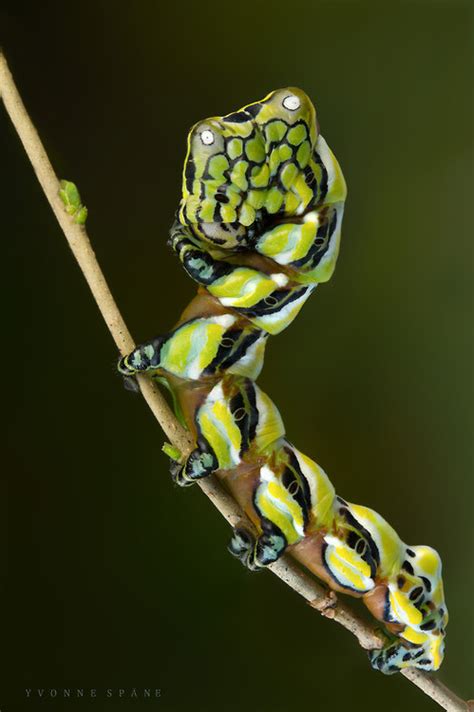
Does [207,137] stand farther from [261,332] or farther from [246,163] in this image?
[261,332]

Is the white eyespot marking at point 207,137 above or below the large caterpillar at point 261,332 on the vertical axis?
above

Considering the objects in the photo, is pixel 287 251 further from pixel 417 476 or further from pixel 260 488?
pixel 417 476

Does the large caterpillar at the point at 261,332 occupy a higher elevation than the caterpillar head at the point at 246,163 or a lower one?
lower

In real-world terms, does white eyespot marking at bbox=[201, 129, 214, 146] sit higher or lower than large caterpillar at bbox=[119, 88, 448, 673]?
higher

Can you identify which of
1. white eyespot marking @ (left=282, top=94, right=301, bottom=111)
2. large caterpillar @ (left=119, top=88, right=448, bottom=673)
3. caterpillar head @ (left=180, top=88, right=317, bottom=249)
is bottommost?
large caterpillar @ (left=119, top=88, right=448, bottom=673)

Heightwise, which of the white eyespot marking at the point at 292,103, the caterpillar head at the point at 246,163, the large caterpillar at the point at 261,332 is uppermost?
the white eyespot marking at the point at 292,103

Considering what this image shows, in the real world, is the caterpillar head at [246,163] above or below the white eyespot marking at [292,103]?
below

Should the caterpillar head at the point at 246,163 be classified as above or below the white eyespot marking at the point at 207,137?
below

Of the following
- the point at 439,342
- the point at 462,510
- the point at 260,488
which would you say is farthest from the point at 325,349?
the point at 260,488
